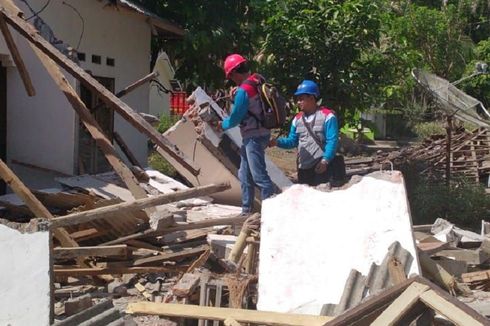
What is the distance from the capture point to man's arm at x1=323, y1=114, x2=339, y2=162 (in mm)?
7336

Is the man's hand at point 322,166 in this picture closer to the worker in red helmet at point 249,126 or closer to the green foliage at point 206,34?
the worker in red helmet at point 249,126

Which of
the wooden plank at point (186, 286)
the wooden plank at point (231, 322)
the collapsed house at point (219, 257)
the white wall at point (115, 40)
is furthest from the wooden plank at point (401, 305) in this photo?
the white wall at point (115, 40)

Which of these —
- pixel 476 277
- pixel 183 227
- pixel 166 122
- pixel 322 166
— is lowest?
pixel 476 277

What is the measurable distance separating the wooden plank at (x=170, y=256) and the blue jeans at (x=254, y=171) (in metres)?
1.03

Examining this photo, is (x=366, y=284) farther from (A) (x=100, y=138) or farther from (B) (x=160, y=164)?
(B) (x=160, y=164)

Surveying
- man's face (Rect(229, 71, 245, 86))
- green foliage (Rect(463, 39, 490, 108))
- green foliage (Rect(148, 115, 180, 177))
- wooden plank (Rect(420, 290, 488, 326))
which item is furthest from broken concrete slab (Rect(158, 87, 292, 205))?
green foliage (Rect(463, 39, 490, 108))

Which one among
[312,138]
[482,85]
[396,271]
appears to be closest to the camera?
[396,271]

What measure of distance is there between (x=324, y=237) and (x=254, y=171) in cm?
201

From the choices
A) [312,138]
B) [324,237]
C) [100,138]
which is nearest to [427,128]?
[312,138]

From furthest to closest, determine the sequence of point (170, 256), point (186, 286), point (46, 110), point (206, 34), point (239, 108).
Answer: point (206, 34) → point (46, 110) → point (239, 108) → point (170, 256) → point (186, 286)

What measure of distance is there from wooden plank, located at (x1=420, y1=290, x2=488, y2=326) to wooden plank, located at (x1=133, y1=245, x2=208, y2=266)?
277 cm

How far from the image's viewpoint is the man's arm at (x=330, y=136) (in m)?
7.34

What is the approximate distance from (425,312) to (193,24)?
8832mm

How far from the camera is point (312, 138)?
7.46 meters
